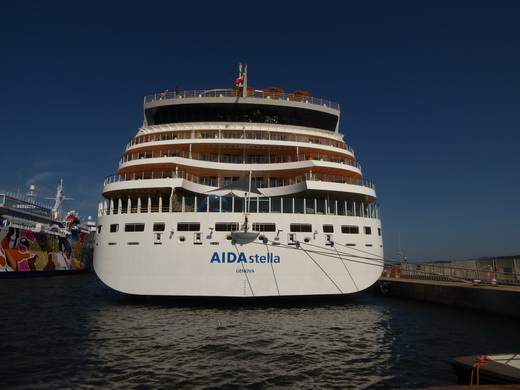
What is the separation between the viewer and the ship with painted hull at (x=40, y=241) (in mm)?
43375

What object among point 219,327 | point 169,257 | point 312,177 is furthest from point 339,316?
point 169,257

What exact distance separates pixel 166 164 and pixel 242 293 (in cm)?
933

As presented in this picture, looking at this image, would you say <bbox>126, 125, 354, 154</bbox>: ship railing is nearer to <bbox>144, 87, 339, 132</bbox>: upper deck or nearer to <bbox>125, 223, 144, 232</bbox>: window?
<bbox>144, 87, 339, 132</bbox>: upper deck

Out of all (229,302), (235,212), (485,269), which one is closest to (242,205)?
(235,212)

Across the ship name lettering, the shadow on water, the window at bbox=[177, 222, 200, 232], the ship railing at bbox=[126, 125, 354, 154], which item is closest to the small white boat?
the ship name lettering

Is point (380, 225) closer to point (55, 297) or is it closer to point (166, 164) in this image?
point (166, 164)

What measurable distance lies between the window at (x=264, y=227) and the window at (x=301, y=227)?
1077mm

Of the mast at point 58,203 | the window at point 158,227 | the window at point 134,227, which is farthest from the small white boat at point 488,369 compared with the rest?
the mast at point 58,203

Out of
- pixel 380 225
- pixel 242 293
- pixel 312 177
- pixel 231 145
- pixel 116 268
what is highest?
pixel 231 145

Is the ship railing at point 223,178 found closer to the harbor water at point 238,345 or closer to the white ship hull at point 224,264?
the white ship hull at point 224,264

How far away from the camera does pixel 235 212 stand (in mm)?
18547

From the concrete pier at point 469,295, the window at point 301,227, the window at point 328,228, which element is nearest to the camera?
the concrete pier at point 469,295

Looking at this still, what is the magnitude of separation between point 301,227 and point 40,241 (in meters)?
46.7

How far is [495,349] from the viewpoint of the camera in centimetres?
1238
